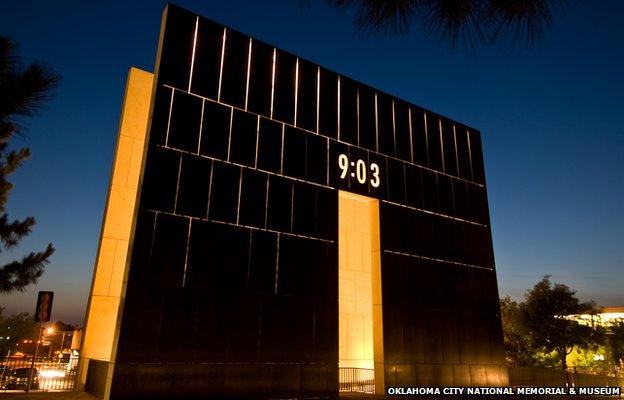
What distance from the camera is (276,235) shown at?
1508cm

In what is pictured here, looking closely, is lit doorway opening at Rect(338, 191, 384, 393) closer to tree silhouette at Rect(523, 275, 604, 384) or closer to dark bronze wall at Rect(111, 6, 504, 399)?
dark bronze wall at Rect(111, 6, 504, 399)

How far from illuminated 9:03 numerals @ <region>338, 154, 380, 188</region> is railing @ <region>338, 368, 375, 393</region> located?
738 cm

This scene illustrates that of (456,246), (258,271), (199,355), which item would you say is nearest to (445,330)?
(456,246)

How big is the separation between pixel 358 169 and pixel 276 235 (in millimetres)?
4823

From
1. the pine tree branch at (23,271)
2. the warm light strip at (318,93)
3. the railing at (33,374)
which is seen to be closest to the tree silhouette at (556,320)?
the warm light strip at (318,93)

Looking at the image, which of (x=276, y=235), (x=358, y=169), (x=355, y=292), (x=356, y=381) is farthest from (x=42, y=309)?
(x=355, y=292)

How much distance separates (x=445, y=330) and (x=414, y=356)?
203cm

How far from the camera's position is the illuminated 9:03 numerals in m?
17.5

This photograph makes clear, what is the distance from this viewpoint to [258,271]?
47.2 ft

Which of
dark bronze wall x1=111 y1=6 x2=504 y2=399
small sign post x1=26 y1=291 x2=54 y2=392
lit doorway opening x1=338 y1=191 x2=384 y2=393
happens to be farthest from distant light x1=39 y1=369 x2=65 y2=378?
lit doorway opening x1=338 y1=191 x2=384 y2=393

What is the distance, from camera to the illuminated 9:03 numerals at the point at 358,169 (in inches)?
690

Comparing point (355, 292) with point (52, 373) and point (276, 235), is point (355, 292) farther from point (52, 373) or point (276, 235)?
point (52, 373)

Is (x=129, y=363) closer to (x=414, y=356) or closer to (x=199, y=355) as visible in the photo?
(x=199, y=355)

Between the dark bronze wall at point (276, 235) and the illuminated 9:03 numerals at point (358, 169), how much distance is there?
0.05m
